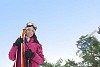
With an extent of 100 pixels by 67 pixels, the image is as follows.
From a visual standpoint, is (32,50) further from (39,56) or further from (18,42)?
(18,42)

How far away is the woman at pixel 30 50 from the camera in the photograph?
520 centimetres

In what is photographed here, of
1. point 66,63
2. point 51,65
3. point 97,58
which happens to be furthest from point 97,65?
point 51,65

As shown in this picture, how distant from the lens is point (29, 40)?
5.50 metres

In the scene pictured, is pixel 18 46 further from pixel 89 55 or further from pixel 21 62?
pixel 89 55

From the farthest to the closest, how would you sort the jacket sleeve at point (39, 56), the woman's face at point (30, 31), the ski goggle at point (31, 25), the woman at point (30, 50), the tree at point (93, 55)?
the tree at point (93, 55) → the ski goggle at point (31, 25) → the woman's face at point (30, 31) → the jacket sleeve at point (39, 56) → the woman at point (30, 50)

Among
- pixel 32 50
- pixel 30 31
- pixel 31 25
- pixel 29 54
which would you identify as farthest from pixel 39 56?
pixel 31 25

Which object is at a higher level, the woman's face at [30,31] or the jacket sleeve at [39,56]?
the woman's face at [30,31]

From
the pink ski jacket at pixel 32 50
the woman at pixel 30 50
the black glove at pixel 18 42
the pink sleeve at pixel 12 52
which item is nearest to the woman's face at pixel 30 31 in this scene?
the woman at pixel 30 50

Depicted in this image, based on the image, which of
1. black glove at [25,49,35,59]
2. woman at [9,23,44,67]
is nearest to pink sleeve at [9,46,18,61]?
woman at [9,23,44,67]

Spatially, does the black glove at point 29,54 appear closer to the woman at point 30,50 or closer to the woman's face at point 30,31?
the woman at point 30,50

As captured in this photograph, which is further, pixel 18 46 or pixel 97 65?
pixel 97 65

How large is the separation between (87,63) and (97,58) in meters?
1.93

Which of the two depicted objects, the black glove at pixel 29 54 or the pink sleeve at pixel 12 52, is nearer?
the black glove at pixel 29 54

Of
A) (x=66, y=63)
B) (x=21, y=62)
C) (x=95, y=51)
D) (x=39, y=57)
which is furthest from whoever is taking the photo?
(x=66, y=63)
